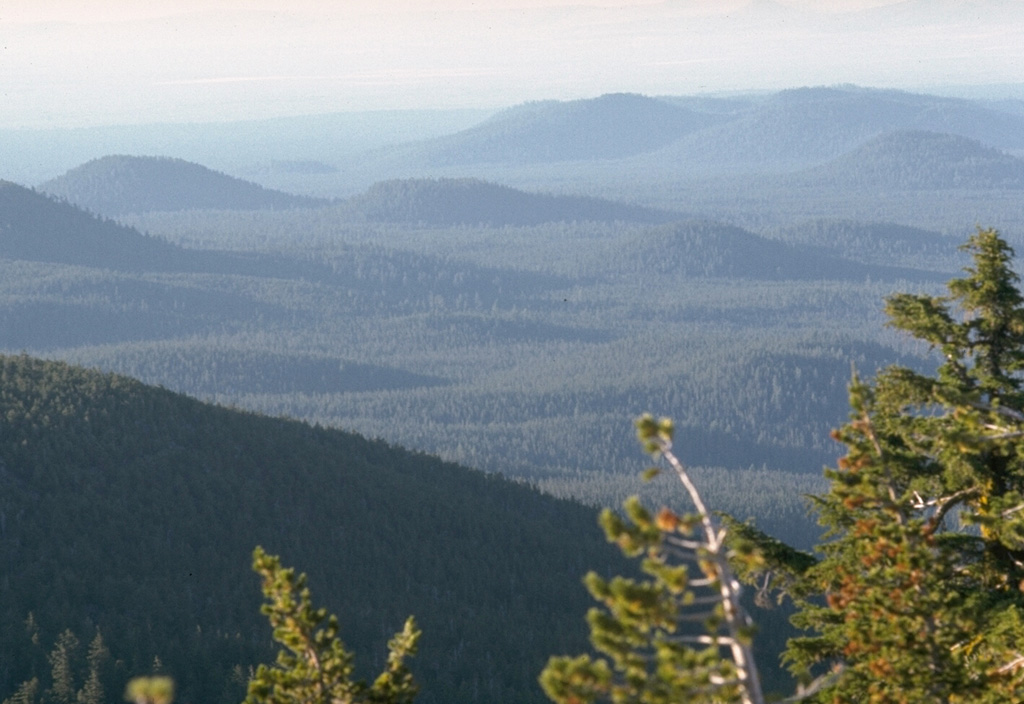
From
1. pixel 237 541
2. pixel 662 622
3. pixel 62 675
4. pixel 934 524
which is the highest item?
pixel 662 622

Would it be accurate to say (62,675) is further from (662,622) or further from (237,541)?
(662,622)

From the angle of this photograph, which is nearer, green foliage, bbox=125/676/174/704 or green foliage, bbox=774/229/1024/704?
green foliage, bbox=125/676/174/704

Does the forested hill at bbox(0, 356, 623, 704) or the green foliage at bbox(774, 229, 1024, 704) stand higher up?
the green foliage at bbox(774, 229, 1024, 704)

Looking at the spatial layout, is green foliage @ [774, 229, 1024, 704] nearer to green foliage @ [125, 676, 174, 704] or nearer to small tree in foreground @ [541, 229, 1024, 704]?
small tree in foreground @ [541, 229, 1024, 704]

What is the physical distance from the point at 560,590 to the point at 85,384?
55415mm

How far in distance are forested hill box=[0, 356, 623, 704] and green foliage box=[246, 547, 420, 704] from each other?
7149 centimetres

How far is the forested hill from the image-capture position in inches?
4232

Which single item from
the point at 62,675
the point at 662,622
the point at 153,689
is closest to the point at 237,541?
the point at 62,675

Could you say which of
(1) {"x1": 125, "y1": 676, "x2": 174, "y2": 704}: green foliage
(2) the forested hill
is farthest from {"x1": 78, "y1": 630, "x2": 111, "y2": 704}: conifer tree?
(1) {"x1": 125, "y1": 676, "x2": 174, "y2": 704}: green foliage

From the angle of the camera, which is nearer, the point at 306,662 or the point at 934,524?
the point at 306,662

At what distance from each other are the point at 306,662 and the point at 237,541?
114m

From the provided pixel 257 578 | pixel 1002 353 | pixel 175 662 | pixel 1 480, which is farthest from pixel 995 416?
pixel 1 480

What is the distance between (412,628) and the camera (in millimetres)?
23891

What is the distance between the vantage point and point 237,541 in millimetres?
133875
